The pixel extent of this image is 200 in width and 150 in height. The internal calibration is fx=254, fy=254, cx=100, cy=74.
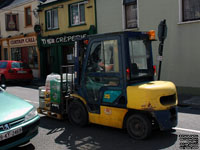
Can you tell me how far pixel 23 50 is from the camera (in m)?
22.6

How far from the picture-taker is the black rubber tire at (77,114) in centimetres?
627

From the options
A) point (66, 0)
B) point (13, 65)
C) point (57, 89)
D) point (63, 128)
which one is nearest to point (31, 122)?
point (63, 128)

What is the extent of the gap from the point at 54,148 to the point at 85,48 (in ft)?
8.36

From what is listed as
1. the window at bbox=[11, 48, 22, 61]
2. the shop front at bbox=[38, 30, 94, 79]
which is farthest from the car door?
the window at bbox=[11, 48, 22, 61]

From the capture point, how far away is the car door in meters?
5.52

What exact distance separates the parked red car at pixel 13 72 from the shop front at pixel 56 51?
267 cm

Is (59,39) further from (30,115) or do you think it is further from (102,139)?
(30,115)

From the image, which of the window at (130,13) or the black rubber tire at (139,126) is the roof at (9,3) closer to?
the window at (130,13)

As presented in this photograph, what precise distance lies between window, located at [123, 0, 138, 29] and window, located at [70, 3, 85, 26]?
3.96 metres

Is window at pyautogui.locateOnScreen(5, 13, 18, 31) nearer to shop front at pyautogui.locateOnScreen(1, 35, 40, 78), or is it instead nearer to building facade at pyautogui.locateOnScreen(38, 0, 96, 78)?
shop front at pyautogui.locateOnScreen(1, 35, 40, 78)

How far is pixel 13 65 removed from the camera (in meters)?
16.6

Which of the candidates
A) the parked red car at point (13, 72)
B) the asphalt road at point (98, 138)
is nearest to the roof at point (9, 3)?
the parked red car at point (13, 72)

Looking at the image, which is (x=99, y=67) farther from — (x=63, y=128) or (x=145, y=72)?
(x=63, y=128)

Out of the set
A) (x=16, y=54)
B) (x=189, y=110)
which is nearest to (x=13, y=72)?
(x=16, y=54)
